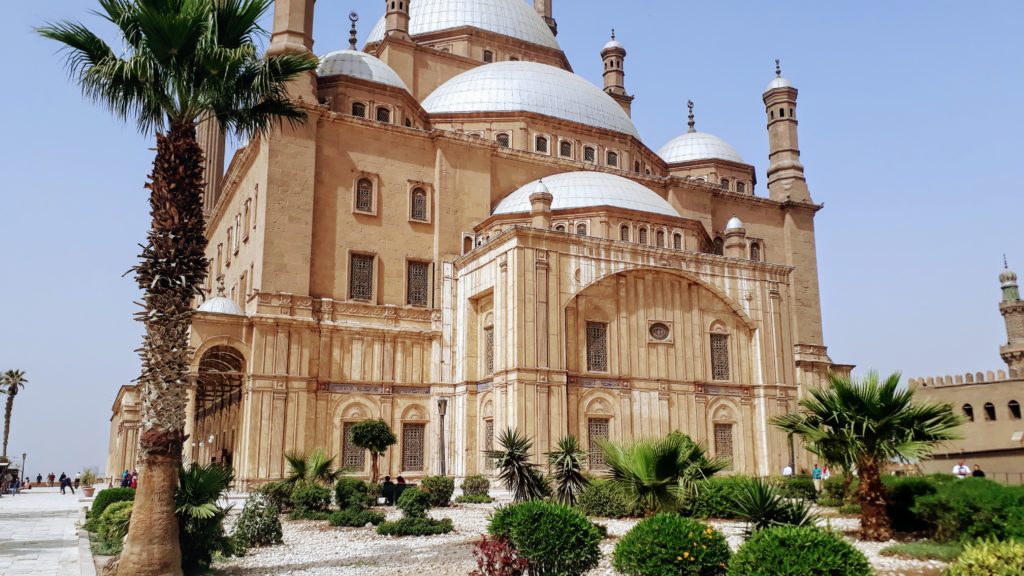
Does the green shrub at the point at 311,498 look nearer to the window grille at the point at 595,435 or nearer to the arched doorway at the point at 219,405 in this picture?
the arched doorway at the point at 219,405

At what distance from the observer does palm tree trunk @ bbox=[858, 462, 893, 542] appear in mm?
12180

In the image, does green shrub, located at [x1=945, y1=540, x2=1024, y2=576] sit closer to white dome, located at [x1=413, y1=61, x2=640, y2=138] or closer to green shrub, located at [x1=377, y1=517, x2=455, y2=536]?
green shrub, located at [x1=377, y1=517, x2=455, y2=536]

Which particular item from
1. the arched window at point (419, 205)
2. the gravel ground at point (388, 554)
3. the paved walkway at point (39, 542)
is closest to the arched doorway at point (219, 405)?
the paved walkway at point (39, 542)

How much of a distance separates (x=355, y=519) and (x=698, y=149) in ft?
99.7

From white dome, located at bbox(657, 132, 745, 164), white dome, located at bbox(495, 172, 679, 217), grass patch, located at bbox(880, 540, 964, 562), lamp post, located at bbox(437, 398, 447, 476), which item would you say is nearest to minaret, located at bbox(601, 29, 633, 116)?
white dome, located at bbox(657, 132, 745, 164)

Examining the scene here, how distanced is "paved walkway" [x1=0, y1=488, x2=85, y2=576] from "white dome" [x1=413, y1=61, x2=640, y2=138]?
789 inches

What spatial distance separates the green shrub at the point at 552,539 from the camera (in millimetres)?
8773

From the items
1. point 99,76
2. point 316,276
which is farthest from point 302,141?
point 99,76

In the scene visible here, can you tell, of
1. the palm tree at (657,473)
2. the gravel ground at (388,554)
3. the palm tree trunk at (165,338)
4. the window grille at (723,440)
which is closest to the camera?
the palm tree trunk at (165,338)

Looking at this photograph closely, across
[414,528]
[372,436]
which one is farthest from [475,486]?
[414,528]

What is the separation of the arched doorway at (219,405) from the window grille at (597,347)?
10.6 metres

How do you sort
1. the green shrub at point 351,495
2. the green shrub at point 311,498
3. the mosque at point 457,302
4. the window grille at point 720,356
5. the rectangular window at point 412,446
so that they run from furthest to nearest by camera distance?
the window grille at point 720,356, the rectangular window at point 412,446, the mosque at point 457,302, the green shrub at point 311,498, the green shrub at point 351,495

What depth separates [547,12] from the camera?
45.9 meters

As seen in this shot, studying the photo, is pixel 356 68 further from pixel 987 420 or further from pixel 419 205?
pixel 987 420
